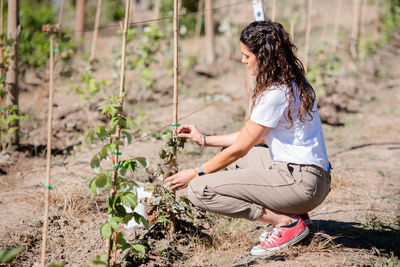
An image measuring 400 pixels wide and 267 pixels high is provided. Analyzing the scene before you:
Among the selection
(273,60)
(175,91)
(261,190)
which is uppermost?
(273,60)

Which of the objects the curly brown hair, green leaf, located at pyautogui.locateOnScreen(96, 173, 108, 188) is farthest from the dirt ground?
the curly brown hair

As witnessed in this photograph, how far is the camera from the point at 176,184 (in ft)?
7.16

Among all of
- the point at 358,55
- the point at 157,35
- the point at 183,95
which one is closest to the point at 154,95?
the point at 183,95

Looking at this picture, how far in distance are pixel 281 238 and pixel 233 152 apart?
544 mm

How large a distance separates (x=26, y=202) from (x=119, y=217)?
1.33m

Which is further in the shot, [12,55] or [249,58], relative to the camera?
[12,55]

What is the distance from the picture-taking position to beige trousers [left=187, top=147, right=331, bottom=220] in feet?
6.63

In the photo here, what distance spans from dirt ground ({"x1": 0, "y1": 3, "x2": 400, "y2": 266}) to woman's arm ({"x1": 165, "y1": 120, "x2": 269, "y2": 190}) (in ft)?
1.33

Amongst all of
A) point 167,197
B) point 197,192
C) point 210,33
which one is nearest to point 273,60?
point 197,192

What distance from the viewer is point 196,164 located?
3754 mm

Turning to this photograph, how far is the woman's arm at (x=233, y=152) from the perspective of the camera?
1.98 meters

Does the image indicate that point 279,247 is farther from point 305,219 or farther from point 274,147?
point 274,147

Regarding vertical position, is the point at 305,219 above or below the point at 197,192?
below

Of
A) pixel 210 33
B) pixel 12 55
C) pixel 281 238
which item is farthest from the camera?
pixel 210 33
